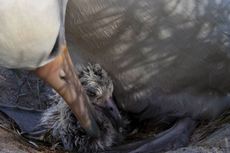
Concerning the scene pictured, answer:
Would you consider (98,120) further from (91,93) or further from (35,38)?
(35,38)

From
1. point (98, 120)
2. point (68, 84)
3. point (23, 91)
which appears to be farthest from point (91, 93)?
point (23, 91)

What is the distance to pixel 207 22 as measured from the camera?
2598mm

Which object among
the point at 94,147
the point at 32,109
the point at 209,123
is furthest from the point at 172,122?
the point at 32,109

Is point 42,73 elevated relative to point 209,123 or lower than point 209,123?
elevated

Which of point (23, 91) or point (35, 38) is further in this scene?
point (23, 91)

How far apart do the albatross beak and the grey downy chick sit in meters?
0.12

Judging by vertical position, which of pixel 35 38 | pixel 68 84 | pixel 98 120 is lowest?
pixel 98 120

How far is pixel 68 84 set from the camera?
2.33 metres

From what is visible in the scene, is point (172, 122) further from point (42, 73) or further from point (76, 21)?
point (42, 73)

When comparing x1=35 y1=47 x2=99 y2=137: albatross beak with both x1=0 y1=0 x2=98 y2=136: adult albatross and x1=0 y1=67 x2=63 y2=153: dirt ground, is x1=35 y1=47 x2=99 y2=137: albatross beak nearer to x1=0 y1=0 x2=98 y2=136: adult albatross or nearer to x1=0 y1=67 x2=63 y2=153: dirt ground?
x1=0 y1=0 x2=98 y2=136: adult albatross

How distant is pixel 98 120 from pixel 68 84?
360 millimetres

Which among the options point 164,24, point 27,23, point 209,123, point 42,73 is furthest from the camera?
point 209,123

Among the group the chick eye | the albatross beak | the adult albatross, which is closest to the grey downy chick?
the chick eye

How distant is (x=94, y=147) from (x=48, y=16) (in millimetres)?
Result: 775
